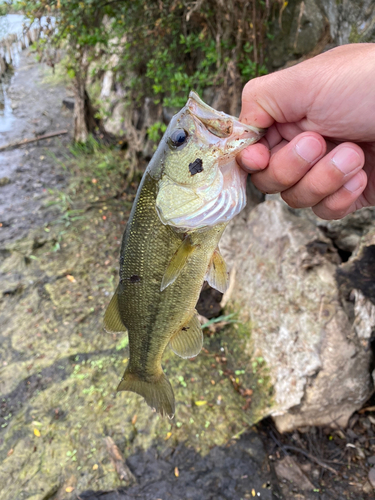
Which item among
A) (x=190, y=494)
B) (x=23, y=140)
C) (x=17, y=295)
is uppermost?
(x=23, y=140)

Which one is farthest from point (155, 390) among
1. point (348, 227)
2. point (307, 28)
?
point (307, 28)

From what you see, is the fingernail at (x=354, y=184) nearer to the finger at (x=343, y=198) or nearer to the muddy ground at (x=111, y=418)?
the finger at (x=343, y=198)

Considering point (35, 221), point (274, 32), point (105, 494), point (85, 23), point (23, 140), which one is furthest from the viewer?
point (23, 140)

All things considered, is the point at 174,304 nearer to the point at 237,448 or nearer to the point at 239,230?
the point at 237,448

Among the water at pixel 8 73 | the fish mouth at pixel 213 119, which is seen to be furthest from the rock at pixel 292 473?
the water at pixel 8 73

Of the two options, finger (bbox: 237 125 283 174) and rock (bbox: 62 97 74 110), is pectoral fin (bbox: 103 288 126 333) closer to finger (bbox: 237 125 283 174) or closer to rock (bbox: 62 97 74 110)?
finger (bbox: 237 125 283 174)

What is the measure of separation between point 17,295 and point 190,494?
2722 mm

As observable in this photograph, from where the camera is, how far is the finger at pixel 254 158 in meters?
1.59

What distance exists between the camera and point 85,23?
4242 mm

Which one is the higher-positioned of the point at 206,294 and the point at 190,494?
the point at 206,294

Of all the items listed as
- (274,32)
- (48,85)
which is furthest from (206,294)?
(48,85)

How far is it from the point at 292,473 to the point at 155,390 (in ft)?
5.85

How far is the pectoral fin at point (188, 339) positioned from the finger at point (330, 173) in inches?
35.1

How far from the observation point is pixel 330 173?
5.15ft
